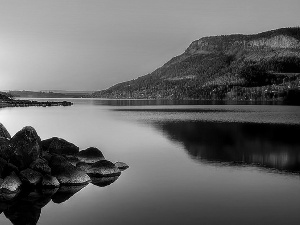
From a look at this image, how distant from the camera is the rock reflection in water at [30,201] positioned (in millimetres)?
28609

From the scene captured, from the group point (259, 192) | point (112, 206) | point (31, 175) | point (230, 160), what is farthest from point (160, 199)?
point (230, 160)

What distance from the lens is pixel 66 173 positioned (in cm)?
3722

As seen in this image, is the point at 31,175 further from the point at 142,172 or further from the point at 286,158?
the point at 286,158

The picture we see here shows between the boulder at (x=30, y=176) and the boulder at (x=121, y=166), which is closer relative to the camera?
the boulder at (x=30, y=176)

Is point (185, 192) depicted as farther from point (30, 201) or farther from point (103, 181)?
point (30, 201)

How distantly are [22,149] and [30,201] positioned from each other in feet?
23.8

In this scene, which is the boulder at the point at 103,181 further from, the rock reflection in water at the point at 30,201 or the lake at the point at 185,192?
the rock reflection in water at the point at 30,201

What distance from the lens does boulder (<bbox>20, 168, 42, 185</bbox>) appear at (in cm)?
3550

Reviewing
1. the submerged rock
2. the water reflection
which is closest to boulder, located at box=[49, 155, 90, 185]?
the submerged rock

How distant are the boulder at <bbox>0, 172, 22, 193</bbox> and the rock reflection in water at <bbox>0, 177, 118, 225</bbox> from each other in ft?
2.40

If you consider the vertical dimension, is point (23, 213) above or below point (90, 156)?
below

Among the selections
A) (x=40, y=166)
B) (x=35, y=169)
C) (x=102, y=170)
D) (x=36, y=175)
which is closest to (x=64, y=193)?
(x=36, y=175)

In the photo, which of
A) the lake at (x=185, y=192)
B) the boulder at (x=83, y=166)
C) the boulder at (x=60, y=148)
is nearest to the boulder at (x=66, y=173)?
the lake at (x=185, y=192)

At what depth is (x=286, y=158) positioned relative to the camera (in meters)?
53.3
